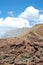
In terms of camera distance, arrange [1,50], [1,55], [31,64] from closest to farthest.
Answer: [31,64], [1,55], [1,50]

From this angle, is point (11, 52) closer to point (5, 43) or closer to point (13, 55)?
point (13, 55)

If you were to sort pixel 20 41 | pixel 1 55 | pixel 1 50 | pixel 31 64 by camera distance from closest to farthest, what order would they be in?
pixel 31 64 → pixel 1 55 → pixel 1 50 → pixel 20 41

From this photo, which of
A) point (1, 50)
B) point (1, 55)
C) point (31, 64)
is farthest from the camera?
point (1, 50)

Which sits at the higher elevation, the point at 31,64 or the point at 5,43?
the point at 5,43

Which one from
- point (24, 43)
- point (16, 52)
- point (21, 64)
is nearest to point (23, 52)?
point (16, 52)

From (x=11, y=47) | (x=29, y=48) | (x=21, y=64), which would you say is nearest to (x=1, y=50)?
(x=11, y=47)

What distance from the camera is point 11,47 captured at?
130 metres

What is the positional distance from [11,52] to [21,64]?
97.6 feet

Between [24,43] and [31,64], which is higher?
[24,43]

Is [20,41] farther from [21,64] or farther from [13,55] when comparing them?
[21,64]

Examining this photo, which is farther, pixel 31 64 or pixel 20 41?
pixel 20 41

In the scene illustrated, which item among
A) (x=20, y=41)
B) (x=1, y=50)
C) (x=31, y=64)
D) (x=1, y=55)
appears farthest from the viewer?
(x=20, y=41)

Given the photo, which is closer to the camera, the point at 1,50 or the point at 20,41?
the point at 1,50

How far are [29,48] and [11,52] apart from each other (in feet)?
32.5
